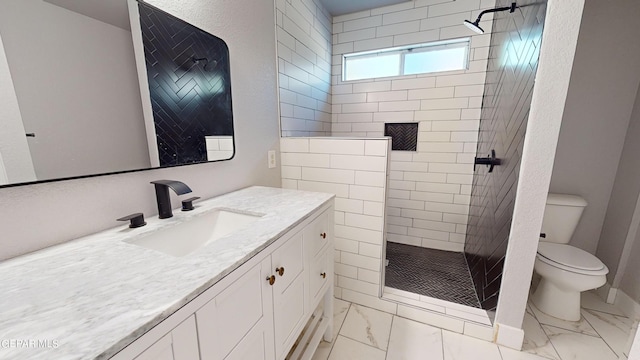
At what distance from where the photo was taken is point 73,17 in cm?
72

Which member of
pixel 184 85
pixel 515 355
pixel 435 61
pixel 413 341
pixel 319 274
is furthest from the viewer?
pixel 435 61

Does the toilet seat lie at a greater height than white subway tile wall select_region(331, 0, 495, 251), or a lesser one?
lesser

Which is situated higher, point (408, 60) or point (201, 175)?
point (408, 60)

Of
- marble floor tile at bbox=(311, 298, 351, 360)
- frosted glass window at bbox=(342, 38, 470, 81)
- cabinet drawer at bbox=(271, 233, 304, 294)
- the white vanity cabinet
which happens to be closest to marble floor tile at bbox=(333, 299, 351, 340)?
marble floor tile at bbox=(311, 298, 351, 360)

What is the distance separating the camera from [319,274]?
1.19 meters

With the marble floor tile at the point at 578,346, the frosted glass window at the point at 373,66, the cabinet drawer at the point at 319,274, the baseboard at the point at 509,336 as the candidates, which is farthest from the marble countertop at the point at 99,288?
the frosted glass window at the point at 373,66

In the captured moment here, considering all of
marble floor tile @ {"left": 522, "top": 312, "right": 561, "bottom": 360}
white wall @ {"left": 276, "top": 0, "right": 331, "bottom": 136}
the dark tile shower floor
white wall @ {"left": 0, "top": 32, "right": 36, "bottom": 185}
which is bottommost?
marble floor tile @ {"left": 522, "top": 312, "right": 561, "bottom": 360}

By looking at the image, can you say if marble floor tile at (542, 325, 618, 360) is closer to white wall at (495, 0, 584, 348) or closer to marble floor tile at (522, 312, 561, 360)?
marble floor tile at (522, 312, 561, 360)

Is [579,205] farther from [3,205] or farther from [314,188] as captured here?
[3,205]

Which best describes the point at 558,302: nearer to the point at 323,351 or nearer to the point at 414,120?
the point at 323,351

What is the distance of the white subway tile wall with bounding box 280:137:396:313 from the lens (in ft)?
5.02

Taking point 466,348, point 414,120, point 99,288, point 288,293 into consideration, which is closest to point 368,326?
point 466,348

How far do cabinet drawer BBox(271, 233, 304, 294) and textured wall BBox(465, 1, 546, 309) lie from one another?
1.21 meters

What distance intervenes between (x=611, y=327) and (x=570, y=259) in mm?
484
